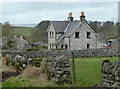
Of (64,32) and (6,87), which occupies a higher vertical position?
(64,32)

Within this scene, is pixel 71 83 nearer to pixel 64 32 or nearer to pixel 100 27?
pixel 64 32

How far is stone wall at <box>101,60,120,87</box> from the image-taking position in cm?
1000

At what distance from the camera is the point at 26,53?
118 ft

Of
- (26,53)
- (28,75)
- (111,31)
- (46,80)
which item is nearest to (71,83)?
(46,80)

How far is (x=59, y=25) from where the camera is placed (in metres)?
48.1

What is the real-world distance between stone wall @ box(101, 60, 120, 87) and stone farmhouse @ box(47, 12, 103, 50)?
3298 centimetres

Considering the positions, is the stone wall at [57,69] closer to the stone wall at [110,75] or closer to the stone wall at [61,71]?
the stone wall at [61,71]

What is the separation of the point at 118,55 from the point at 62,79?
83.3 ft

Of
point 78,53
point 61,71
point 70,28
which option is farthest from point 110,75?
point 70,28

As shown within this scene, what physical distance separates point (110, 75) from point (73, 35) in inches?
1346

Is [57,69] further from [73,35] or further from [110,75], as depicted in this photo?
[73,35]

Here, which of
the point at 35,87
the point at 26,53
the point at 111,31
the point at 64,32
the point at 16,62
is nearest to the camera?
the point at 35,87

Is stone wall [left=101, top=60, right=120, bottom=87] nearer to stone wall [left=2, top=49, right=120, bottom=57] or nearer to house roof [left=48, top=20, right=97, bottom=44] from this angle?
stone wall [left=2, top=49, right=120, bottom=57]

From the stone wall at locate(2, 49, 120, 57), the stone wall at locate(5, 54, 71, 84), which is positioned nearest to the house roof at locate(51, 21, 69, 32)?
the stone wall at locate(2, 49, 120, 57)
